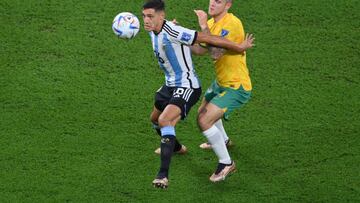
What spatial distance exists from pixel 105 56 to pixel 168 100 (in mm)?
2394

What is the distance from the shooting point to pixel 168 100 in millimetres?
8906

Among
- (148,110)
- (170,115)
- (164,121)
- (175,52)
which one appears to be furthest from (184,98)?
(148,110)

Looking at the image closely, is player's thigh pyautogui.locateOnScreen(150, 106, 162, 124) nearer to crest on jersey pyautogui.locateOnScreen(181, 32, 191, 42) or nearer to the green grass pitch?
the green grass pitch

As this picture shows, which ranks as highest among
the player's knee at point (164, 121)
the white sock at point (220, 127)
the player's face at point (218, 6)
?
the player's face at point (218, 6)

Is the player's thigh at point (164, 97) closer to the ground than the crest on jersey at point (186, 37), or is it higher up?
closer to the ground

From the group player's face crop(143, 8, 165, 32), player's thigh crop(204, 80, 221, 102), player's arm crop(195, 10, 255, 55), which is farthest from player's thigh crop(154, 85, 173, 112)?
player's face crop(143, 8, 165, 32)

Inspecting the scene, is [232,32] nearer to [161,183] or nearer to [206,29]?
[206,29]

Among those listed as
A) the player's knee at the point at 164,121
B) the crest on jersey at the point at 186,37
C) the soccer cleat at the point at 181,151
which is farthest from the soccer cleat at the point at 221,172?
the crest on jersey at the point at 186,37

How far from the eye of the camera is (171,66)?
874 centimetres

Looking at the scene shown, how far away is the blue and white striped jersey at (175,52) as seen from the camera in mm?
8383

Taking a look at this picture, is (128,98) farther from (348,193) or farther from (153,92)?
(348,193)

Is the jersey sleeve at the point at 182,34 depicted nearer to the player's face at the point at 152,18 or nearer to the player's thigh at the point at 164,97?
the player's face at the point at 152,18

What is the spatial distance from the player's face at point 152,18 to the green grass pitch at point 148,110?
5.46ft

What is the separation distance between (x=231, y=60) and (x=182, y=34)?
0.76 metres
